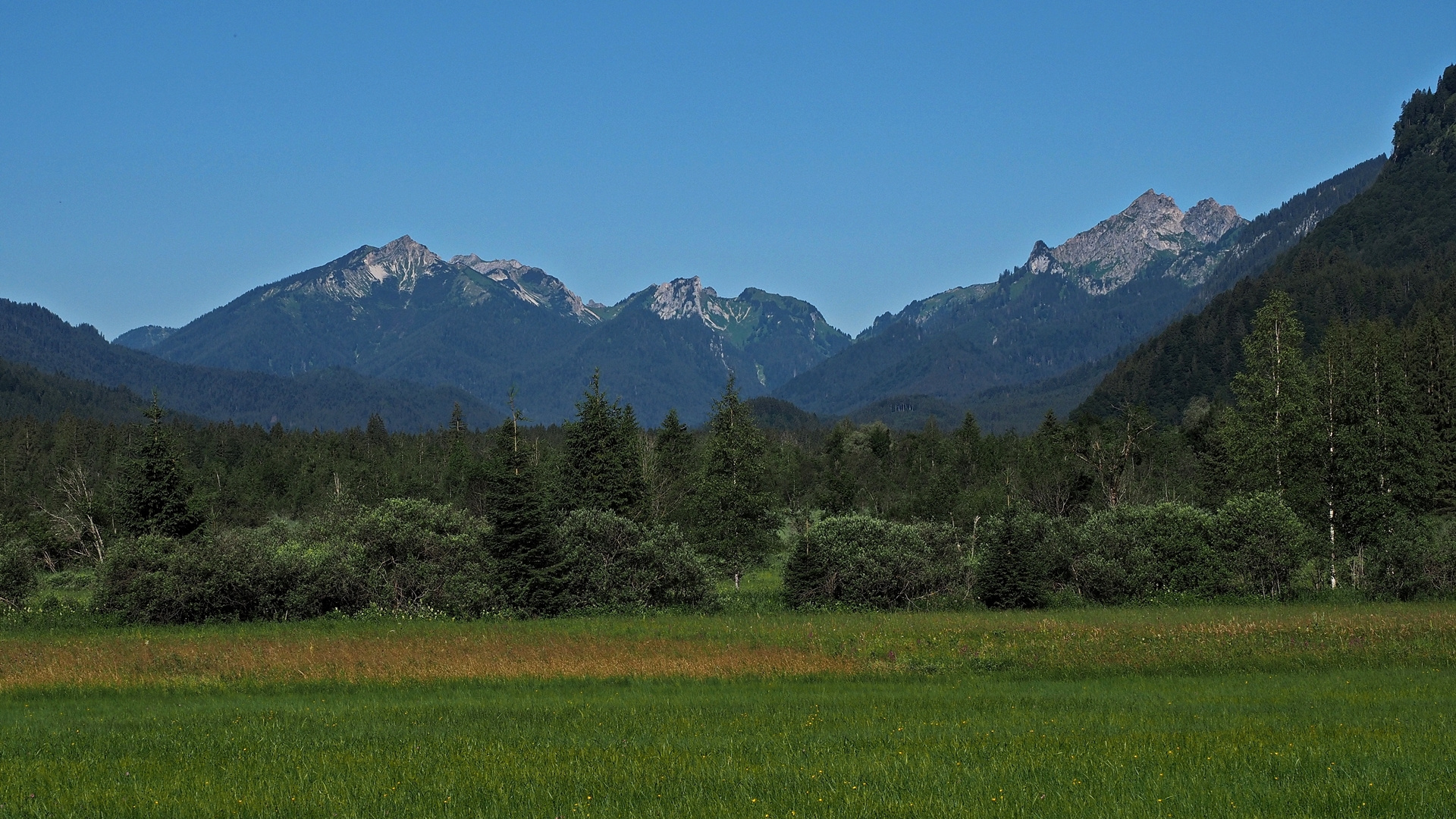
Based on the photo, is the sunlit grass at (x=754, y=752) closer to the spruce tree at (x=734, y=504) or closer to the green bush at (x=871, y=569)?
the green bush at (x=871, y=569)

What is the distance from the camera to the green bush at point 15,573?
5116 cm

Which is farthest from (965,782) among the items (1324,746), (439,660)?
(439,660)

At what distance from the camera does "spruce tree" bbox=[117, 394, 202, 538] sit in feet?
189


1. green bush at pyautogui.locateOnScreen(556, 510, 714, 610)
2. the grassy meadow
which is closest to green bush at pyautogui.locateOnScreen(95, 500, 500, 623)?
the grassy meadow

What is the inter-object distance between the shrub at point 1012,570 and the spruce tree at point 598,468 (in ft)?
75.8

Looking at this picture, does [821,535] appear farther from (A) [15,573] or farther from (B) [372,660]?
(A) [15,573]

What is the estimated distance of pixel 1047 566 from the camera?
56312 millimetres

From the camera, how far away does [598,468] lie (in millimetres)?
68312

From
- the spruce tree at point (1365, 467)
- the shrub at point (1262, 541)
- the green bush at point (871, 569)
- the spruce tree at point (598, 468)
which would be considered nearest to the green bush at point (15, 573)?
the spruce tree at point (598, 468)

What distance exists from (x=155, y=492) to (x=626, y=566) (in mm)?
27144

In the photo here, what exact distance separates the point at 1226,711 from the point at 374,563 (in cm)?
4249

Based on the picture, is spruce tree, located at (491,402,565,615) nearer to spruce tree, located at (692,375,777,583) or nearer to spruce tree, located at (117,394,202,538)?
spruce tree, located at (692,375,777,583)

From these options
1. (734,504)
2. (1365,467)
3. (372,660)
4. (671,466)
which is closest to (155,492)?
(372,660)

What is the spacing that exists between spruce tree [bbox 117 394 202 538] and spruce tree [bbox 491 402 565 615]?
18986 millimetres
